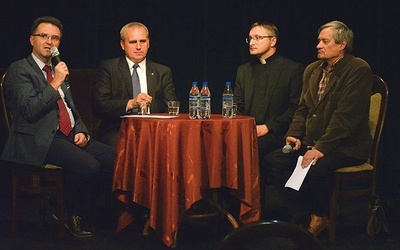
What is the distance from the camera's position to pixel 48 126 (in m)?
3.61

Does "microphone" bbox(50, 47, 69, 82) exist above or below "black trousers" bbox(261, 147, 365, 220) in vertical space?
above

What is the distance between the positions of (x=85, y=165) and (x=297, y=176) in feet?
3.99

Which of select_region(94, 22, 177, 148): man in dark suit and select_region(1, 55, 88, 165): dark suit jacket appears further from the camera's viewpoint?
select_region(94, 22, 177, 148): man in dark suit

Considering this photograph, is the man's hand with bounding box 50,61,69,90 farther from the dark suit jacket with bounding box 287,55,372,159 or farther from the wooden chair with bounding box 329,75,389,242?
the wooden chair with bounding box 329,75,389,242

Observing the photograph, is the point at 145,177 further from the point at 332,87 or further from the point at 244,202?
the point at 332,87

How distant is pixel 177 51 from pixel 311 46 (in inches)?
43.3

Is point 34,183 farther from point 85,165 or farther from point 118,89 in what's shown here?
point 118,89

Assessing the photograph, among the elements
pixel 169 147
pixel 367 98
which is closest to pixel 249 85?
pixel 367 98

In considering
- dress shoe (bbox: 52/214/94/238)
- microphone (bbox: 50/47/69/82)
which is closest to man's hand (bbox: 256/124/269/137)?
dress shoe (bbox: 52/214/94/238)

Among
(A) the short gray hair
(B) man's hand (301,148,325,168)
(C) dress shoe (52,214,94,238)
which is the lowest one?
(C) dress shoe (52,214,94,238)

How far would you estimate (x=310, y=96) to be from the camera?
3912 mm

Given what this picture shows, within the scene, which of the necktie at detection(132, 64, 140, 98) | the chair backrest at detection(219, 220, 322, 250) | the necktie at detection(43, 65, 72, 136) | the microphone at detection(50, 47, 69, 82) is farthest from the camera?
the necktie at detection(132, 64, 140, 98)

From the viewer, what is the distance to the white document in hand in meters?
3.53

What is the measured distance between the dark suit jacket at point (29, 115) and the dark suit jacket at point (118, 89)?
0.47 meters
